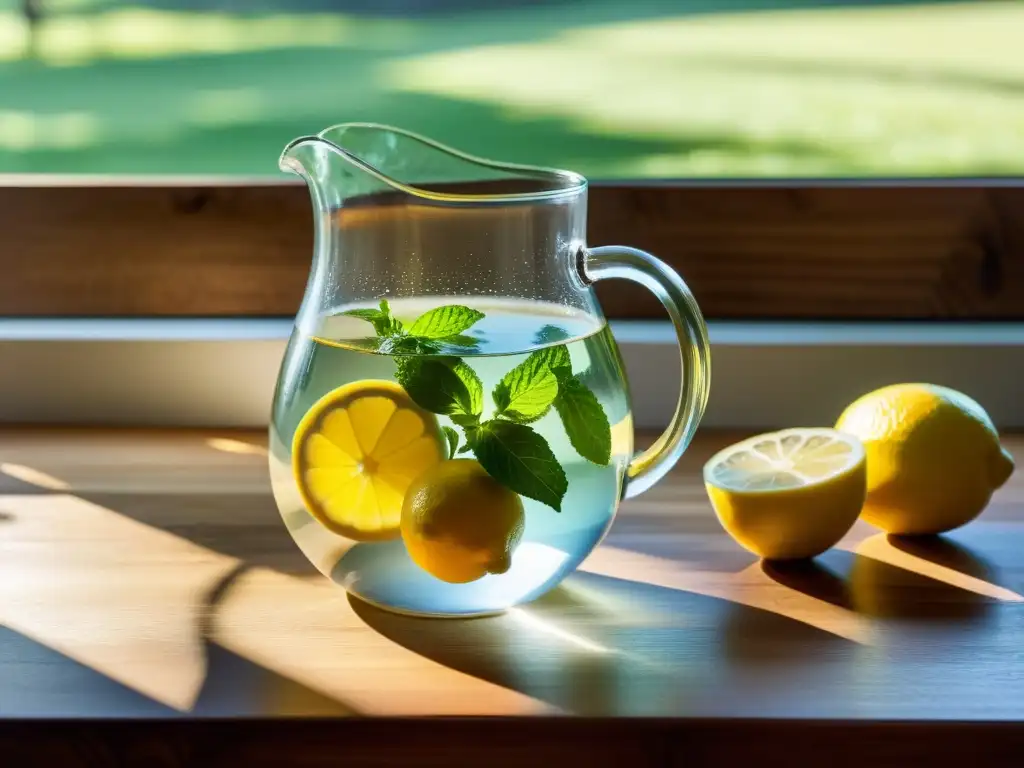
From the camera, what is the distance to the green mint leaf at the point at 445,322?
2.25 feet

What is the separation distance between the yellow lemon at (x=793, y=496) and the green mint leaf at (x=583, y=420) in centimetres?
16

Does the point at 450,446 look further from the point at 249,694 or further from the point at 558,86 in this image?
the point at 558,86

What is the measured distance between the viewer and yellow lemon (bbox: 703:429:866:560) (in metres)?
0.80

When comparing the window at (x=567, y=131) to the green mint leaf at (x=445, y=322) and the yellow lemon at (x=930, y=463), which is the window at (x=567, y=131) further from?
the green mint leaf at (x=445, y=322)

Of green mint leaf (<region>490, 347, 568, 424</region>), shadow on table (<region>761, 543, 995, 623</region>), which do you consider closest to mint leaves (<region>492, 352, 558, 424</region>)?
green mint leaf (<region>490, 347, 568, 424</region>)

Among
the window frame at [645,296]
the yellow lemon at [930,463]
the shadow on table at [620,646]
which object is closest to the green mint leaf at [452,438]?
the shadow on table at [620,646]

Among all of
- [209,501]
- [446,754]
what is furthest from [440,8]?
[446,754]

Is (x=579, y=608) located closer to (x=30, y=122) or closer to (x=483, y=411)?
(x=483, y=411)

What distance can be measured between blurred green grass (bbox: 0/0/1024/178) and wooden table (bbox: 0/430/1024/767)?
1.59 ft

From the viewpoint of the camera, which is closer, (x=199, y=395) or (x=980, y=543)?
(x=980, y=543)

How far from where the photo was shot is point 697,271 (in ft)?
3.94

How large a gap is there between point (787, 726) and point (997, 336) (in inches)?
Result: 26.2

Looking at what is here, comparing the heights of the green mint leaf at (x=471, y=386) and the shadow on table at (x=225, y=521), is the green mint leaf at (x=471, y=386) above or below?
above

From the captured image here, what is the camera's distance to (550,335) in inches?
27.7
